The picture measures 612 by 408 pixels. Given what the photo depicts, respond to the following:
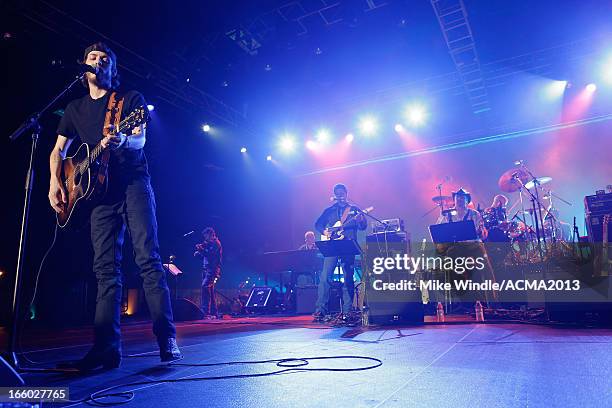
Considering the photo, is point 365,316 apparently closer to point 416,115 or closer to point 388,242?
point 388,242

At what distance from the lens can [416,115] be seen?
10.9 m

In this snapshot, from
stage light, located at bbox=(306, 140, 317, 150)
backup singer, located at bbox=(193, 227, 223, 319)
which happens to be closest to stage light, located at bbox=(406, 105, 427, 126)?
stage light, located at bbox=(306, 140, 317, 150)

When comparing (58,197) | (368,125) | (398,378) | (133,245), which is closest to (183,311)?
(58,197)

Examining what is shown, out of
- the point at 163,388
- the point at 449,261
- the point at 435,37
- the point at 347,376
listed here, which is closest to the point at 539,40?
the point at 435,37

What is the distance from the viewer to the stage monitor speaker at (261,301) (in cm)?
860

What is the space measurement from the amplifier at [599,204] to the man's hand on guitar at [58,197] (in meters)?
6.52

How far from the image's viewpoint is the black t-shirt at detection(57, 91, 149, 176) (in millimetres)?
2277

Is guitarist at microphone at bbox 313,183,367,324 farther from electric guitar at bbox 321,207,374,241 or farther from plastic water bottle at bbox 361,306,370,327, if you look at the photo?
plastic water bottle at bbox 361,306,370,327

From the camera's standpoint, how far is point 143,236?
2258 millimetres

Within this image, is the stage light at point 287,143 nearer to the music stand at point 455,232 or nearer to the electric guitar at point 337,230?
the electric guitar at point 337,230

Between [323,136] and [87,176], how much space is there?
34.0 ft

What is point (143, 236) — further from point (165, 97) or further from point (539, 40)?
point (539, 40)

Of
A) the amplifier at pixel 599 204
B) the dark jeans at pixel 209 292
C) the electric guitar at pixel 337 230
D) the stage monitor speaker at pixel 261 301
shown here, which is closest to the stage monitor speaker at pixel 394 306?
the electric guitar at pixel 337 230

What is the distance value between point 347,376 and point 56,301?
7.09m
